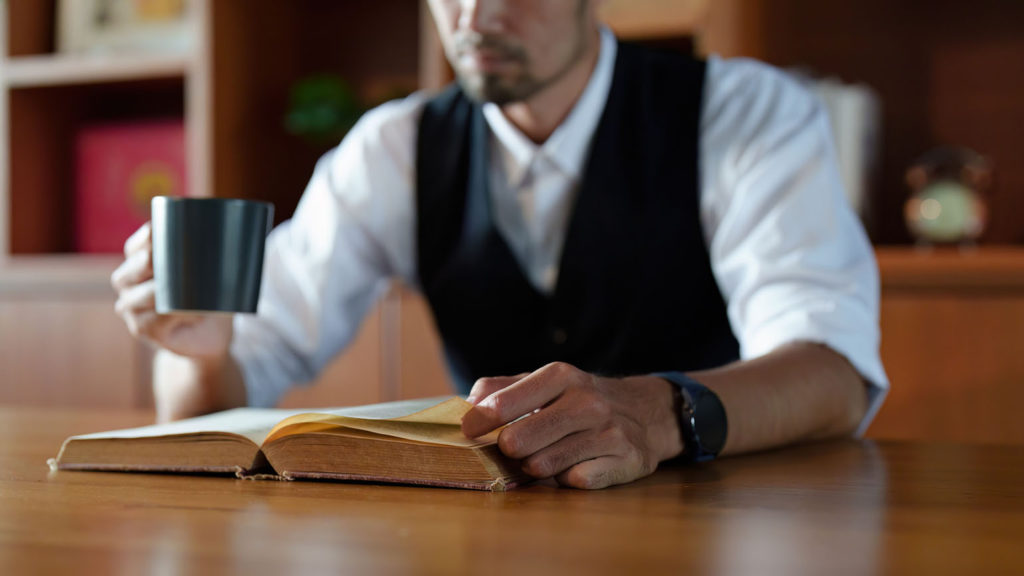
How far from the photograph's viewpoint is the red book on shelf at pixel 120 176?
252 cm

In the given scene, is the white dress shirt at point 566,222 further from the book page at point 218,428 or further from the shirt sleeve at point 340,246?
the book page at point 218,428

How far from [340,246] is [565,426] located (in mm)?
804

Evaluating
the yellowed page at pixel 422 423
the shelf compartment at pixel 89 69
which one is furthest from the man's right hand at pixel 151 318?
the shelf compartment at pixel 89 69

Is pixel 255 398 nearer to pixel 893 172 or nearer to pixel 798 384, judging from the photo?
pixel 798 384

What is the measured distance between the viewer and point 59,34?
2562mm

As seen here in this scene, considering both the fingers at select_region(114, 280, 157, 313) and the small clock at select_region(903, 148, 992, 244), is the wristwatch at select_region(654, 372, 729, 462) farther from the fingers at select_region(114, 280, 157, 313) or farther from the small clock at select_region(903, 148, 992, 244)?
the small clock at select_region(903, 148, 992, 244)

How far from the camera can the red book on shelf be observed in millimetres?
2521

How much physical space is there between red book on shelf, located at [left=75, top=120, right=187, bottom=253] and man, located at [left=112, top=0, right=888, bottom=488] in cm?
119

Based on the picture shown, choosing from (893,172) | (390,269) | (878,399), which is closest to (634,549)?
(878,399)

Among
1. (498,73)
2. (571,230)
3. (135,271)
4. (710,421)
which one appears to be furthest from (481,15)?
(710,421)

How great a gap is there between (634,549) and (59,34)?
2518mm

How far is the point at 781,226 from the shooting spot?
3.75 feet

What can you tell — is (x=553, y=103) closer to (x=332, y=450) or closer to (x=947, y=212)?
(x=332, y=450)

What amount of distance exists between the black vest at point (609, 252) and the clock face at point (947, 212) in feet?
2.87
